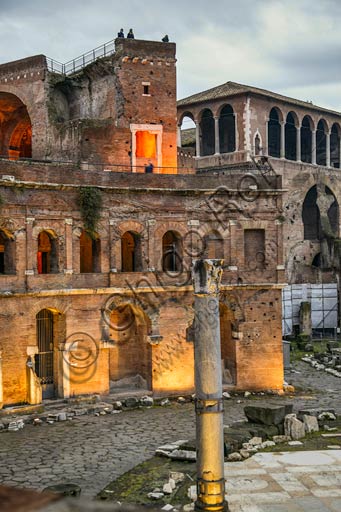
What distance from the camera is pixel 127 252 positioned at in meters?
24.3

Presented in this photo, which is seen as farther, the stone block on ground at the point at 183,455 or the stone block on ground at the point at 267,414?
the stone block on ground at the point at 267,414

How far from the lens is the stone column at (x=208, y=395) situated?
36.2 ft

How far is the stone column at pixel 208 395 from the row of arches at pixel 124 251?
9.15m

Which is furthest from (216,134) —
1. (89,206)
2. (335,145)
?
(89,206)

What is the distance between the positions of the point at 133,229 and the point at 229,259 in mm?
3474

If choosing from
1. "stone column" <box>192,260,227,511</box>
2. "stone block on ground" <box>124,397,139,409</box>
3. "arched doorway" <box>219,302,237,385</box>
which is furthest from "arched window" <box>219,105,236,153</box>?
"stone column" <box>192,260,227,511</box>

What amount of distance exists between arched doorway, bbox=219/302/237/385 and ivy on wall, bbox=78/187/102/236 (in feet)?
16.8

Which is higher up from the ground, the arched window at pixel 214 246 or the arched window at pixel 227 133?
the arched window at pixel 227 133

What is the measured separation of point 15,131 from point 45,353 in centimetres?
1445

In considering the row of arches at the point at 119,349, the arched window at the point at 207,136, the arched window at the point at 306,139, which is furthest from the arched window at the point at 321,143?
the row of arches at the point at 119,349

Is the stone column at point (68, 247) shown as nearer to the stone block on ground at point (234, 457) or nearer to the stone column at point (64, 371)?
the stone column at point (64, 371)

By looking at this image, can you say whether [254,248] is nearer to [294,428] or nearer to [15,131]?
[294,428]

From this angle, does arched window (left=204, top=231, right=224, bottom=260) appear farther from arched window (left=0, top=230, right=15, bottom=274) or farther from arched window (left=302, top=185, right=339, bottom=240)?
arched window (left=302, top=185, right=339, bottom=240)

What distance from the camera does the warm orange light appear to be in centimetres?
2611
